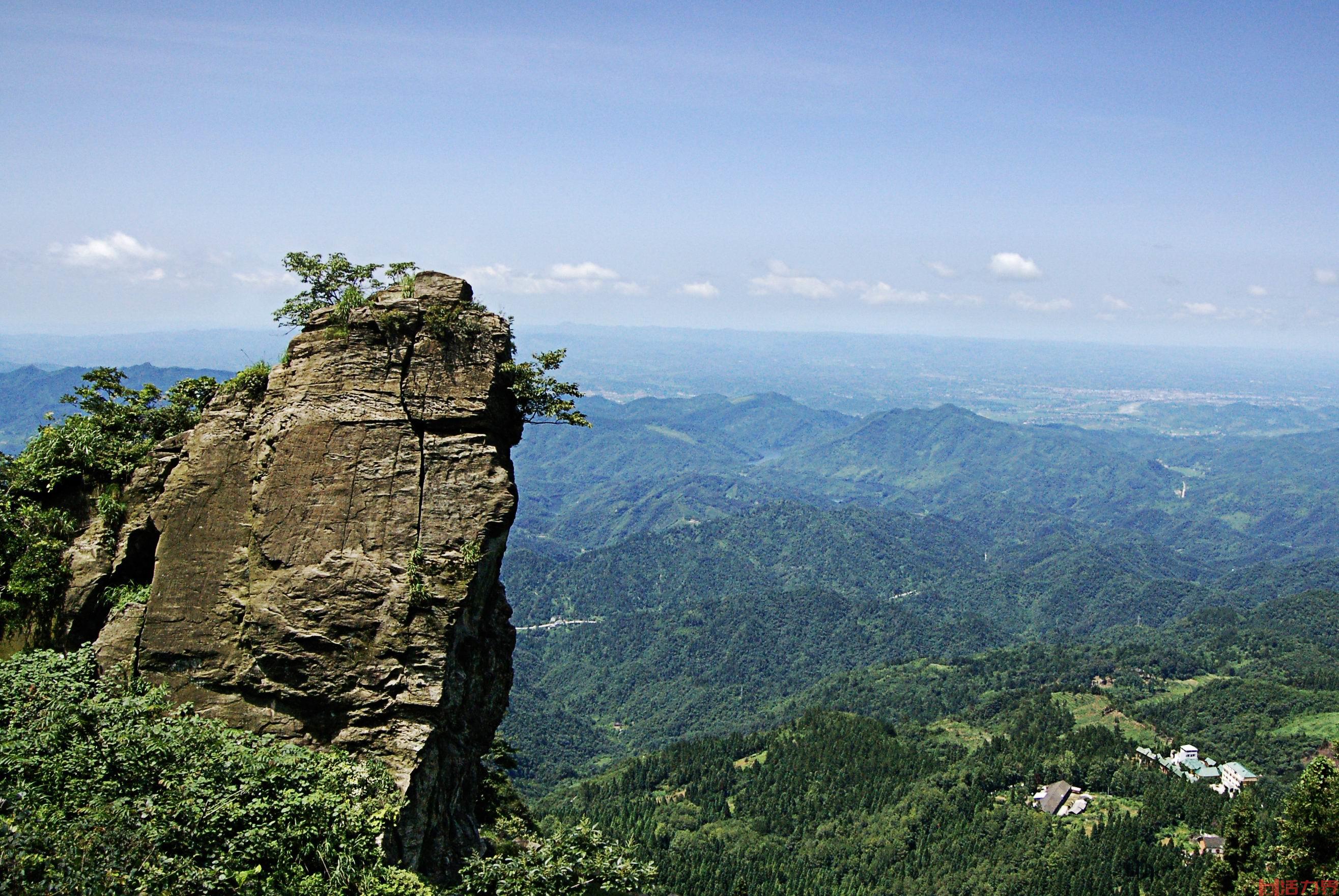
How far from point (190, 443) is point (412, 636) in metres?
8.15

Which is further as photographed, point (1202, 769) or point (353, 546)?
point (1202, 769)

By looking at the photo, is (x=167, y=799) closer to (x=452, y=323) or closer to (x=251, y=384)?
(x=251, y=384)

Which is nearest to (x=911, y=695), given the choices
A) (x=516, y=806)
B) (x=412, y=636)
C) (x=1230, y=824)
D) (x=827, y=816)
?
(x=827, y=816)

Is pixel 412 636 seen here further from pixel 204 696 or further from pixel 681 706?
pixel 681 706

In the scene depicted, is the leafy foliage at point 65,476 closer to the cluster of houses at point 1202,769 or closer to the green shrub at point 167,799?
the green shrub at point 167,799

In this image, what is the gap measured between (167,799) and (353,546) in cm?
621

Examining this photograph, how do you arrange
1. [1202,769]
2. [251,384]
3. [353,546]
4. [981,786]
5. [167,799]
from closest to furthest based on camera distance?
1. [167,799]
2. [353,546]
3. [251,384]
4. [981,786]
5. [1202,769]

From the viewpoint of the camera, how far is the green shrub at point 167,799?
1388 centimetres

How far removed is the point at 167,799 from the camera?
15172 millimetres

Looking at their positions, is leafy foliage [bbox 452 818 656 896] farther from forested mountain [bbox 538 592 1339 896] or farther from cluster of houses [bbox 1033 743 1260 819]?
cluster of houses [bbox 1033 743 1260 819]

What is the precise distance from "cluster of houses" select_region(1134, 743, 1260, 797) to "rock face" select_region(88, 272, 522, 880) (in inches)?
4251

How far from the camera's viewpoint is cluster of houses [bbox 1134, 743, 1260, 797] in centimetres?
9769

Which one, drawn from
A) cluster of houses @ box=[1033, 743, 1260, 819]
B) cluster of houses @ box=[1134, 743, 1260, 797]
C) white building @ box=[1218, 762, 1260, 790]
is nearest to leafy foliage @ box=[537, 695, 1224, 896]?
cluster of houses @ box=[1033, 743, 1260, 819]

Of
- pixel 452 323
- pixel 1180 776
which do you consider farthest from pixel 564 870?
pixel 1180 776
